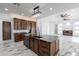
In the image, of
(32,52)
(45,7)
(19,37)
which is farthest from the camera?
(19,37)

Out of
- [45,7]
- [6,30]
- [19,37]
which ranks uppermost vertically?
[45,7]

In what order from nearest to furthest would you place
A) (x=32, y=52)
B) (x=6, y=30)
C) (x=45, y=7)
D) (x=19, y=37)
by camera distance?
(x=45, y=7), (x=32, y=52), (x=6, y=30), (x=19, y=37)

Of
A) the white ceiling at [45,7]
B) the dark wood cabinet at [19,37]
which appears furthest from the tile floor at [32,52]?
the white ceiling at [45,7]

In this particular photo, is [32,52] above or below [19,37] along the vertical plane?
below

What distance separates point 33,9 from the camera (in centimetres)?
288

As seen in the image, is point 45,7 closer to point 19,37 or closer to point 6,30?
point 6,30

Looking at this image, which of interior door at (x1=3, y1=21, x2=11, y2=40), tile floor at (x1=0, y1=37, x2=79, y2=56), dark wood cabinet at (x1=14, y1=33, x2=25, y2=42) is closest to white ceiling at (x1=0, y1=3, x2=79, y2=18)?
tile floor at (x1=0, y1=37, x2=79, y2=56)

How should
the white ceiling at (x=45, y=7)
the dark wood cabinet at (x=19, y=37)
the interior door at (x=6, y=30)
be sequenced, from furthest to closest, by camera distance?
the dark wood cabinet at (x=19, y=37) < the interior door at (x=6, y=30) < the white ceiling at (x=45, y=7)

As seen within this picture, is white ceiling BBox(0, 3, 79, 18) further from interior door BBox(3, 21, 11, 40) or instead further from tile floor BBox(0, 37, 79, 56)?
interior door BBox(3, 21, 11, 40)

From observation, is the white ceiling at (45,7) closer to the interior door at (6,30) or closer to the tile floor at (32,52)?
the tile floor at (32,52)

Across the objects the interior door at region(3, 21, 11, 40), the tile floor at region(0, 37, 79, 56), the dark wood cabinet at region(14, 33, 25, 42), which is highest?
the interior door at region(3, 21, 11, 40)

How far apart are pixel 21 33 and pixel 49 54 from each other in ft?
9.07

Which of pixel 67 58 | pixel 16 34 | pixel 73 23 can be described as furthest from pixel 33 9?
pixel 16 34

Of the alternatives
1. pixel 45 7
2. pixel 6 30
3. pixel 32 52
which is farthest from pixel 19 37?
pixel 45 7
